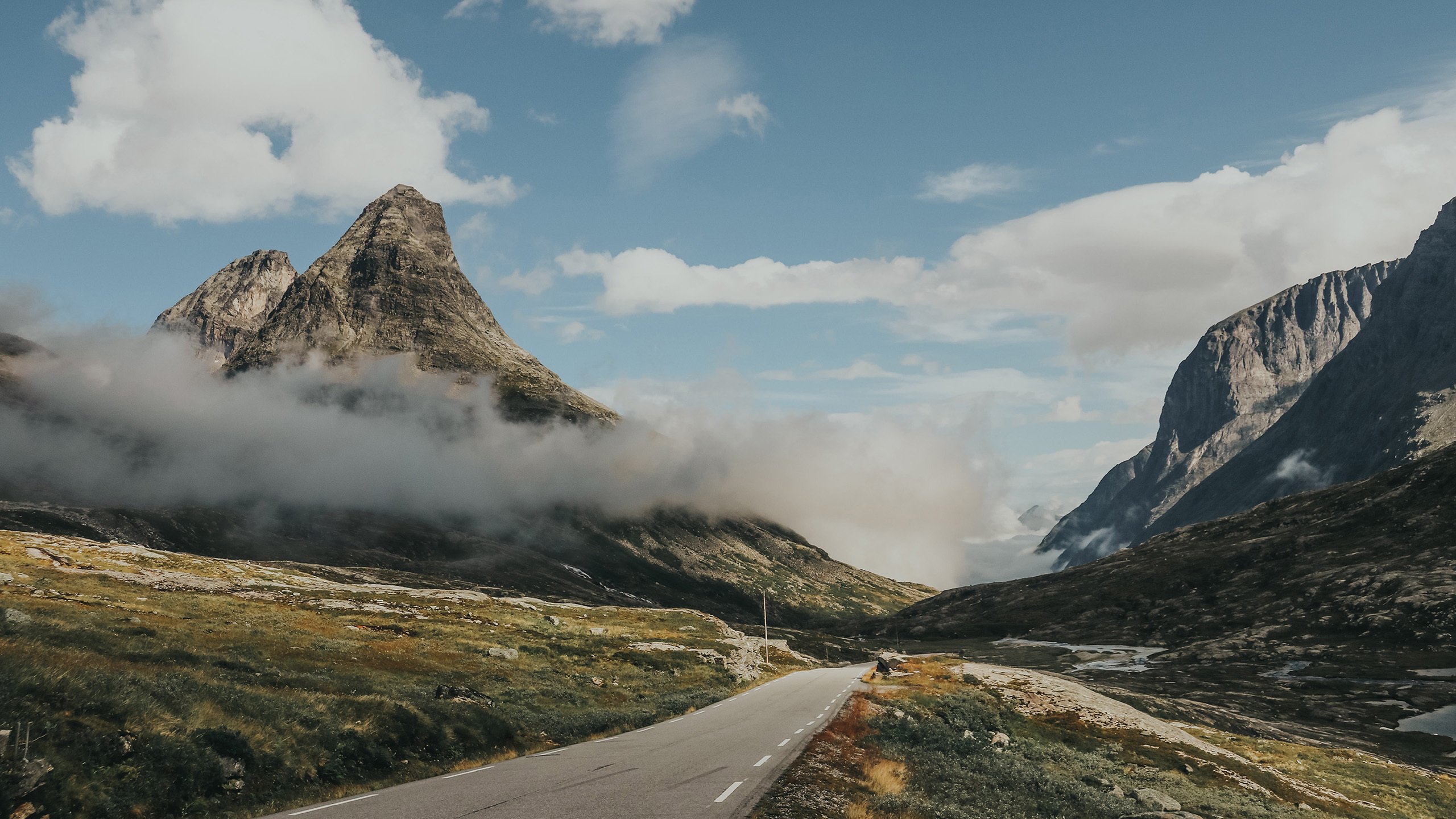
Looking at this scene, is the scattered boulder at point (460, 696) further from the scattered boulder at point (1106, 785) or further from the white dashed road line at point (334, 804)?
the scattered boulder at point (1106, 785)

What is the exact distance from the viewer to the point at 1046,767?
3644 cm

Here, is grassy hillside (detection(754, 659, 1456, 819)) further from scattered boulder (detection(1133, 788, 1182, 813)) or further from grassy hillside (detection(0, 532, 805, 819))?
grassy hillside (detection(0, 532, 805, 819))

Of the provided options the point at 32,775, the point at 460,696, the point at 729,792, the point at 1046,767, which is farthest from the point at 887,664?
the point at 32,775

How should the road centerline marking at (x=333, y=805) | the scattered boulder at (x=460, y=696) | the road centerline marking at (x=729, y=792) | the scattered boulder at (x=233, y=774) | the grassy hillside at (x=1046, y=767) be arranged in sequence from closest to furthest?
the road centerline marking at (x=333, y=805), the road centerline marking at (x=729, y=792), the scattered boulder at (x=233, y=774), the grassy hillside at (x=1046, y=767), the scattered boulder at (x=460, y=696)

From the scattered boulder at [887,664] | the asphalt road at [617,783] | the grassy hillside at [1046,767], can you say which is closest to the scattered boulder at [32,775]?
the asphalt road at [617,783]

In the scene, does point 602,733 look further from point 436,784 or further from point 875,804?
point 875,804

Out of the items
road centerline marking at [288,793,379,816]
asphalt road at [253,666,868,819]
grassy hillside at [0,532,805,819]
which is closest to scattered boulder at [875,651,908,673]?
grassy hillside at [0,532,805,819]

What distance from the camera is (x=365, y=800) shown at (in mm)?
19453

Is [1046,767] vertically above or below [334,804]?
below

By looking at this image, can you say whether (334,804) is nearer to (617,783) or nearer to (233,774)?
(233,774)

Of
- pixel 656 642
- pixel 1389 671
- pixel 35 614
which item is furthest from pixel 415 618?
pixel 1389 671

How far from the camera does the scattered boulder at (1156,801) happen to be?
30.1 meters

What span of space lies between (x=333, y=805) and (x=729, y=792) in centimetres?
984

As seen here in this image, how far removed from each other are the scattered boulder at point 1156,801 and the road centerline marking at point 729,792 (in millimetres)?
17954
